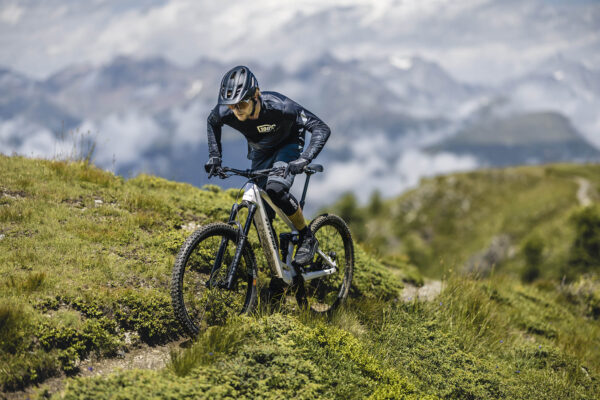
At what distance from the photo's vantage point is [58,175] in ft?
28.2

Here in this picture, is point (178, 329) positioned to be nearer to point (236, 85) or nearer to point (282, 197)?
point (282, 197)

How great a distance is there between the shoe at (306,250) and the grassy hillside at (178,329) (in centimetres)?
80

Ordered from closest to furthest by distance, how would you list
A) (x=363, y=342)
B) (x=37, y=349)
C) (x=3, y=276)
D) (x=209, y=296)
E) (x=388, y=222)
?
(x=37, y=349) < (x=3, y=276) < (x=209, y=296) < (x=363, y=342) < (x=388, y=222)

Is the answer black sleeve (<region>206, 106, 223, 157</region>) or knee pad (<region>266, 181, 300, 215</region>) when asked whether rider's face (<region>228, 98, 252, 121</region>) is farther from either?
knee pad (<region>266, 181, 300, 215</region>)

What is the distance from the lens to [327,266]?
7.41m

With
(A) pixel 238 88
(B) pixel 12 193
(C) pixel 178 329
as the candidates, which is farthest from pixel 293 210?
(B) pixel 12 193

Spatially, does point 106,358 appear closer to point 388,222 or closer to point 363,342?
point 363,342

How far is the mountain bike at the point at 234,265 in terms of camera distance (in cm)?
502

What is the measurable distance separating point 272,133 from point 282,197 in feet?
3.25

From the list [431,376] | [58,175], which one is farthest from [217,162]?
[58,175]

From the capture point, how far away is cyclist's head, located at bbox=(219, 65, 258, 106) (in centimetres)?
525

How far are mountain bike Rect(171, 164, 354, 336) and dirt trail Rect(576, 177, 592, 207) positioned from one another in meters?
133

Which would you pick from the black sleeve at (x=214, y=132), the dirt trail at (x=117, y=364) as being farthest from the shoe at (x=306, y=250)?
the dirt trail at (x=117, y=364)

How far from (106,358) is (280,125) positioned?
370 cm
